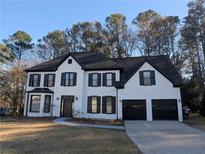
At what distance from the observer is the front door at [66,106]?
73.0 ft

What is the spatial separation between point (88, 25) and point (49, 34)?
23.2ft

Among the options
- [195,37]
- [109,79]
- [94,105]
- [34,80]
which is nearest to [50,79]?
[34,80]

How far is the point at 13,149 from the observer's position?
8.32m

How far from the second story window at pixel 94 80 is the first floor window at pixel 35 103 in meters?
5.74

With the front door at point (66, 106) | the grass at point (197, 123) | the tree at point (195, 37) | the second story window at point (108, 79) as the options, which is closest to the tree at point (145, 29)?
the tree at point (195, 37)

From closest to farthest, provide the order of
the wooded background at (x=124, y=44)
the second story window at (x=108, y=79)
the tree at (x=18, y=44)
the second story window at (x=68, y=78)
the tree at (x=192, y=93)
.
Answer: the second story window at (x=108, y=79) < the second story window at (x=68, y=78) < the tree at (x=192, y=93) < the wooded background at (x=124, y=44) < the tree at (x=18, y=44)

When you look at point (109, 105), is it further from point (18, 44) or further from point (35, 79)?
point (18, 44)

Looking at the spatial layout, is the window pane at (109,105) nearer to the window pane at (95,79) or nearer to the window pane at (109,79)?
the window pane at (109,79)

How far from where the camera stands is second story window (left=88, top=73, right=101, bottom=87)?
2242 centimetres

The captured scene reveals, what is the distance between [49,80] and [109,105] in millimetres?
7602

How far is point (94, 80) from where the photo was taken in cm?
2261

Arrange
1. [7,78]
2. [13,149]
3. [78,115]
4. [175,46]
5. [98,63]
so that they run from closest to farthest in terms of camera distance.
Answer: [13,149] < [78,115] < [98,63] < [7,78] < [175,46]

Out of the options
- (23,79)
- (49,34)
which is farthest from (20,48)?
(23,79)

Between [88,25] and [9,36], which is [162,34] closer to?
[88,25]
